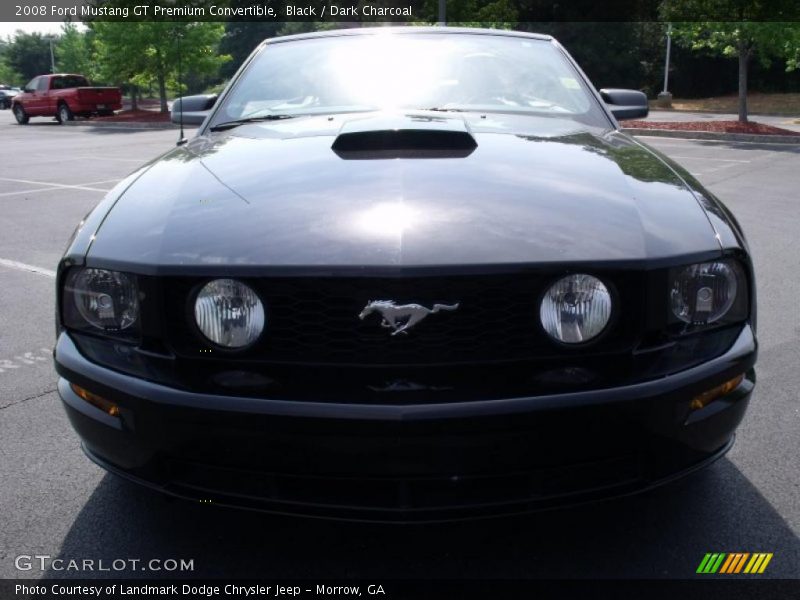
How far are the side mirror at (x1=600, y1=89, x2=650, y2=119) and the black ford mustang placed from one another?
1.83 metres

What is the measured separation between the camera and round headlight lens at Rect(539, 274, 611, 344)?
195 centimetres

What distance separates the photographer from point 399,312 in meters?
1.90

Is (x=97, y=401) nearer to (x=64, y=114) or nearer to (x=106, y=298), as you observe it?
(x=106, y=298)

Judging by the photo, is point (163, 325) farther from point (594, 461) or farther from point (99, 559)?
point (594, 461)

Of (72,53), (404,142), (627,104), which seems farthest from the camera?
(72,53)

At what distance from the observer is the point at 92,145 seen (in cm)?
2002

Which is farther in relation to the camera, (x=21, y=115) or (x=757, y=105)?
(x=757, y=105)

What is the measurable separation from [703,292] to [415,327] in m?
0.75

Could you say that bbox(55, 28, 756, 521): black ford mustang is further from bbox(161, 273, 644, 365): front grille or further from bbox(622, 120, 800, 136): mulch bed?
bbox(622, 120, 800, 136): mulch bed

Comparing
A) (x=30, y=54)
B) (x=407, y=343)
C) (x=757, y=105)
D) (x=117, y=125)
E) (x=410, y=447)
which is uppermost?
(x=30, y=54)

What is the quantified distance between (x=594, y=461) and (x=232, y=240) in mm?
1018

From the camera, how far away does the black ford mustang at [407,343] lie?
6.21 feet

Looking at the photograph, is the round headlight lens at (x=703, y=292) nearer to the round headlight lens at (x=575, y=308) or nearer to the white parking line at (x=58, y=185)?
Answer: the round headlight lens at (x=575, y=308)

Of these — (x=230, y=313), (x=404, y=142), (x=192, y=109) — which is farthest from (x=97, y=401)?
(x=192, y=109)
